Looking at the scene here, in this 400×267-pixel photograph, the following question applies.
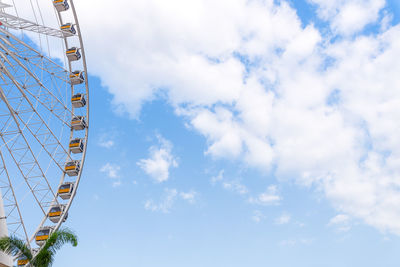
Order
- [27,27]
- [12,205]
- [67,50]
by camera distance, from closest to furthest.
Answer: [12,205] < [27,27] < [67,50]

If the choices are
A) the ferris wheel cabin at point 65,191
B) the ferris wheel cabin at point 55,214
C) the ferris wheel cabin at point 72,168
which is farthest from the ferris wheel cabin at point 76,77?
the ferris wheel cabin at point 55,214

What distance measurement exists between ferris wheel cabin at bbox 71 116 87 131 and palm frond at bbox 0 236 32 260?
45.2ft

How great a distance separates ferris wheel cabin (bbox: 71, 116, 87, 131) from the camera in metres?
37.8

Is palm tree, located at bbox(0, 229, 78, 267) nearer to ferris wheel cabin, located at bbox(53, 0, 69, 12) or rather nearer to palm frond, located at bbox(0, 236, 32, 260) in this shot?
palm frond, located at bbox(0, 236, 32, 260)

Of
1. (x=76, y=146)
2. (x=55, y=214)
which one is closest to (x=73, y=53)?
(x=76, y=146)

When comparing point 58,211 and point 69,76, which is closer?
point 58,211

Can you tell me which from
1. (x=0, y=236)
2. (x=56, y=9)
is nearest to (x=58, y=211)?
(x=0, y=236)

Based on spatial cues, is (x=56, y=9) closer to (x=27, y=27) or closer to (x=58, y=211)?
(x=27, y=27)

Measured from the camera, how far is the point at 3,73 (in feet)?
99.5

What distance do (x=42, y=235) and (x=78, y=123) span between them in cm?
929

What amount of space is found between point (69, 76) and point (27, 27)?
7.12 m

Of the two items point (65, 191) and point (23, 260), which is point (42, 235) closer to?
point (65, 191)

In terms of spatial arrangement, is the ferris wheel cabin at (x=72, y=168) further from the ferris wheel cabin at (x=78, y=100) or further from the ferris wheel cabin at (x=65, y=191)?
the ferris wheel cabin at (x=78, y=100)

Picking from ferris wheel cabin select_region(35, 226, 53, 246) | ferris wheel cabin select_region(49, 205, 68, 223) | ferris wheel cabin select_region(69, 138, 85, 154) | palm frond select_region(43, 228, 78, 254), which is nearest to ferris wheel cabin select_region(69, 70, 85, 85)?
ferris wheel cabin select_region(69, 138, 85, 154)
